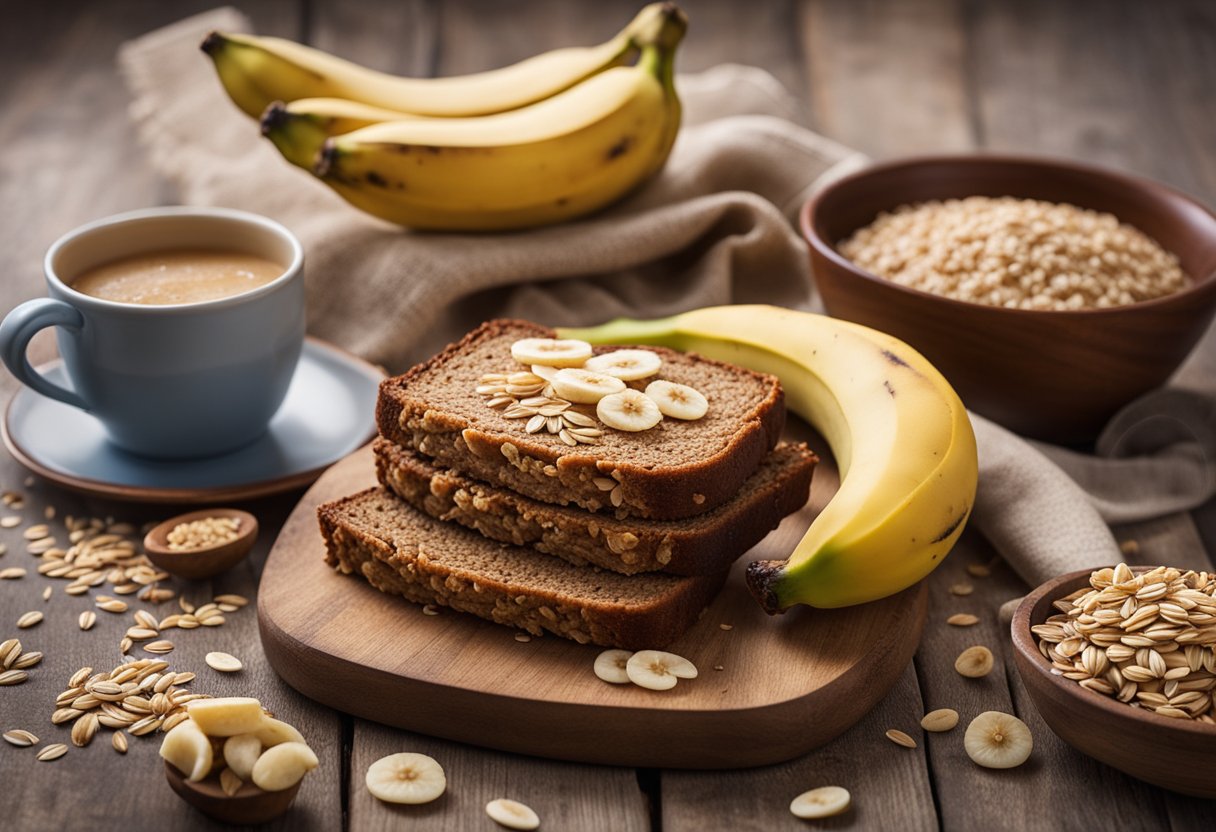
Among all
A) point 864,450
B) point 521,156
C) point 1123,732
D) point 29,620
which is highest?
point 521,156

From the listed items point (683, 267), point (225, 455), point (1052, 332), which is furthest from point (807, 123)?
point (225, 455)

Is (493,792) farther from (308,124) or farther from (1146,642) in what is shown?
(308,124)

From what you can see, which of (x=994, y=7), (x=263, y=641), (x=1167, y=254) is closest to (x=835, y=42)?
(x=994, y=7)

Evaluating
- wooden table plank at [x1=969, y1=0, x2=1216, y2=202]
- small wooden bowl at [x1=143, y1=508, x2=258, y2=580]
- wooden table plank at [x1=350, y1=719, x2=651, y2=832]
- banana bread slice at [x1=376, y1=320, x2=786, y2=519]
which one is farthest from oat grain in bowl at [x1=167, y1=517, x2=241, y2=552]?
wooden table plank at [x1=969, y1=0, x2=1216, y2=202]

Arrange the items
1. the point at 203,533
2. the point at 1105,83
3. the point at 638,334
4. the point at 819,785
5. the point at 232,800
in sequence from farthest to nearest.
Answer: the point at 1105,83 → the point at 638,334 → the point at 203,533 → the point at 819,785 → the point at 232,800

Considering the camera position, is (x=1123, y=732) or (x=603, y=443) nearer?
(x=1123, y=732)

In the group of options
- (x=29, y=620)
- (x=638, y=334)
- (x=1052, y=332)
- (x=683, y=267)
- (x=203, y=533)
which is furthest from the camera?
(x=683, y=267)

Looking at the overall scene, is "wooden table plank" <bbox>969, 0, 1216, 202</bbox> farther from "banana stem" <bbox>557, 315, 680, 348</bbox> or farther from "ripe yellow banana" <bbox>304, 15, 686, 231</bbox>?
"banana stem" <bbox>557, 315, 680, 348</bbox>
